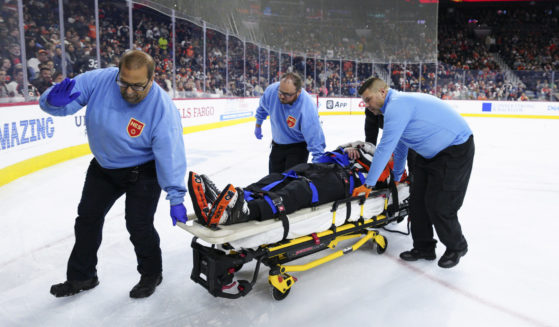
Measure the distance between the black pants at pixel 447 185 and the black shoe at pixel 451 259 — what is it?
0.03 m

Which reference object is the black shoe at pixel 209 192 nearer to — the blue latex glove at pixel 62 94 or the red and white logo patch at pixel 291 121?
the blue latex glove at pixel 62 94

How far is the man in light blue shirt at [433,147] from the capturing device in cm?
260

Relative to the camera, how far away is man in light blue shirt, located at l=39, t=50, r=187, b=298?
207 centimetres

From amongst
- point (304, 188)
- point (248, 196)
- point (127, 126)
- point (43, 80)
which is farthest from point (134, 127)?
point (43, 80)

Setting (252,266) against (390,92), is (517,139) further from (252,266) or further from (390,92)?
(252,266)

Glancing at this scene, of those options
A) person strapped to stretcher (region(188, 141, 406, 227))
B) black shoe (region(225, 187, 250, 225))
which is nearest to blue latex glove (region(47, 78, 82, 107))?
person strapped to stretcher (region(188, 141, 406, 227))

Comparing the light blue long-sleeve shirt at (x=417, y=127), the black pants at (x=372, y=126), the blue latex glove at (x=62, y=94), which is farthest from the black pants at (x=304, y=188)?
the black pants at (x=372, y=126)

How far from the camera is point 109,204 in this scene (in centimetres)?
235

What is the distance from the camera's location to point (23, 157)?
17.8ft

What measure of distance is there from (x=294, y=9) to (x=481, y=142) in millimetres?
16668

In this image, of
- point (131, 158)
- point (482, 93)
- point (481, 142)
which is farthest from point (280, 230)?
point (482, 93)

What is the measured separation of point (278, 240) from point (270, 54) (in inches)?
568

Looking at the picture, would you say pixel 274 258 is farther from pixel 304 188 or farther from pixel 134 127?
pixel 134 127

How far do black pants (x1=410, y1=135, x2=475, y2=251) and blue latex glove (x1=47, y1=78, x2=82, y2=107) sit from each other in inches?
85.7
